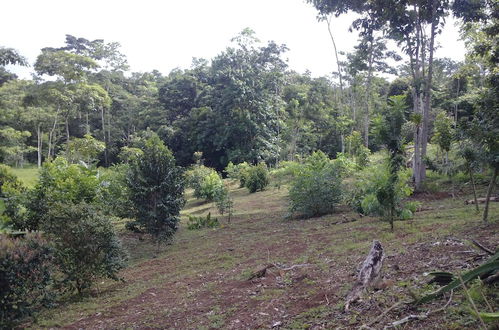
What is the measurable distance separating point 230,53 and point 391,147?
2726 centimetres

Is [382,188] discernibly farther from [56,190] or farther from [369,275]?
[56,190]

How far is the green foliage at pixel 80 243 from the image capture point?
7.82 meters

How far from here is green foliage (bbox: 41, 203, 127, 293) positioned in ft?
25.7

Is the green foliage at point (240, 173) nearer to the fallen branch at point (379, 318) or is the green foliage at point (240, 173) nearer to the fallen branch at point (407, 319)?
the fallen branch at point (379, 318)

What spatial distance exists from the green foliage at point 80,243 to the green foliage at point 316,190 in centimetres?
705

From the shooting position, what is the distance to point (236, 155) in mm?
32219

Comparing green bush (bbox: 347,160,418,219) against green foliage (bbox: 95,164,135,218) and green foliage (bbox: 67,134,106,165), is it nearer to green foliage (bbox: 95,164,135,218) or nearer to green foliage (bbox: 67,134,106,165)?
green foliage (bbox: 95,164,135,218)

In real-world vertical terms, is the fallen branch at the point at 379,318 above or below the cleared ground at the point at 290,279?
above

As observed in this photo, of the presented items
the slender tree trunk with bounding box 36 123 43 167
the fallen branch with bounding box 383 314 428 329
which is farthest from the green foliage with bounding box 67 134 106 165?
the fallen branch with bounding box 383 314 428 329

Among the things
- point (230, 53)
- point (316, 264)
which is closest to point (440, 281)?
point (316, 264)

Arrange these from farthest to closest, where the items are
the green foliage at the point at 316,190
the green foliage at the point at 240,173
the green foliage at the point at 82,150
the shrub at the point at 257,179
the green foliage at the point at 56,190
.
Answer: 1. the green foliage at the point at 82,150
2. the green foliage at the point at 240,173
3. the shrub at the point at 257,179
4. the green foliage at the point at 316,190
5. the green foliage at the point at 56,190

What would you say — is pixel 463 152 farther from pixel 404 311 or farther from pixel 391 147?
pixel 404 311

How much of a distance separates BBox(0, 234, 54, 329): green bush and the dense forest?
0.8 inches

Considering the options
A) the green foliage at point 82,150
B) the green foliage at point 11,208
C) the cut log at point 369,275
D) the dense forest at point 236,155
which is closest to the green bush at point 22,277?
the dense forest at point 236,155
